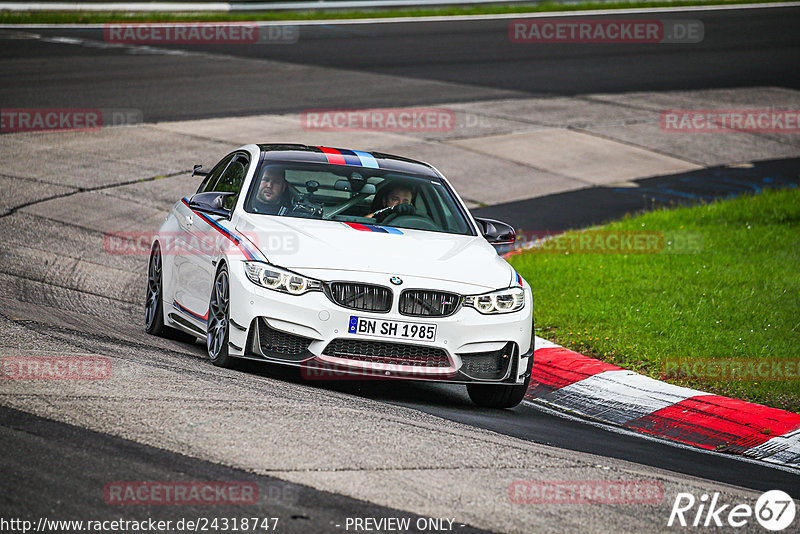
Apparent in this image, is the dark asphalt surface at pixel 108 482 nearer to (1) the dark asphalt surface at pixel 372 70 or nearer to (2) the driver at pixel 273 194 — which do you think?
(2) the driver at pixel 273 194

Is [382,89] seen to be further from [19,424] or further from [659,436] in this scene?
[19,424]

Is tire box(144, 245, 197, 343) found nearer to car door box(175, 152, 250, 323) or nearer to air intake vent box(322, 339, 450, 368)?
car door box(175, 152, 250, 323)

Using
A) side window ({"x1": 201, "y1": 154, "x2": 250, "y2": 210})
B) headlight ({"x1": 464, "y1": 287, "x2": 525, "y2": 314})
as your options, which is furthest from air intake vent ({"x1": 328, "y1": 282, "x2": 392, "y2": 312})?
side window ({"x1": 201, "y1": 154, "x2": 250, "y2": 210})

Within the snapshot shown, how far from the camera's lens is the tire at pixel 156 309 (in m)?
9.22

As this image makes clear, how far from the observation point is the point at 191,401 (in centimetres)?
625

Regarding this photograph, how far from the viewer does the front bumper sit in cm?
729

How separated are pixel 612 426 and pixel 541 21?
2653cm

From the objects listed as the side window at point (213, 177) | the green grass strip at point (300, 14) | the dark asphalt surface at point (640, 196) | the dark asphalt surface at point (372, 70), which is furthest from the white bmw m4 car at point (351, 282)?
the green grass strip at point (300, 14)

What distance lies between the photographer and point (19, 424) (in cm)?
556

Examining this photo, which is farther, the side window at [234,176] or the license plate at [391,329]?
the side window at [234,176]

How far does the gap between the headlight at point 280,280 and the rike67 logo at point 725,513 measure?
2797mm

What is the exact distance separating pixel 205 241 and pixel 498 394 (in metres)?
2.44

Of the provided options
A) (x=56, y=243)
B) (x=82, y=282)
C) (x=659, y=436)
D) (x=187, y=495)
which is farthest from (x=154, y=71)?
(x=187, y=495)

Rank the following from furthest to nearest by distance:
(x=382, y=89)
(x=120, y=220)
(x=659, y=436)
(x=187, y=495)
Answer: (x=382, y=89)
(x=120, y=220)
(x=659, y=436)
(x=187, y=495)
